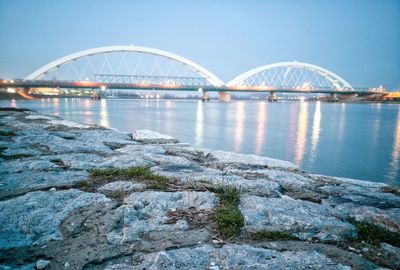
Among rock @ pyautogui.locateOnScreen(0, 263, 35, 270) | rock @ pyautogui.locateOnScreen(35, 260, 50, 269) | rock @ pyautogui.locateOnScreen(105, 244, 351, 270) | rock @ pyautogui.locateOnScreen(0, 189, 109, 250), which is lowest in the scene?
rock @ pyautogui.locateOnScreen(105, 244, 351, 270)

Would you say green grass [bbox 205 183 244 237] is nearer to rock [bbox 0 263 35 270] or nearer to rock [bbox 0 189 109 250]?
rock [bbox 0 189 109 250]

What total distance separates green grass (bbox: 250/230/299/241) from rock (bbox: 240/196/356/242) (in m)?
0.06

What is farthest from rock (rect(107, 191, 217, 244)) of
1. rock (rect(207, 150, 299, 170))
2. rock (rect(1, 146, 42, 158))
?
rock (rect(1, 146, 42, 158))

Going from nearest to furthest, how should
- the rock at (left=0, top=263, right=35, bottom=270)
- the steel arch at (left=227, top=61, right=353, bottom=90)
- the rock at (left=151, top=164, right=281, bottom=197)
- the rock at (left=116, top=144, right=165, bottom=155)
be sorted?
the rock at (left=0, top=263, right=35, bottom=270)
the rock at (left=151, top=164, right=281, bottom=197)
the rock at (left=116, top=144, right=165, bottom=155)
the steel arch at (left=227, top=61, right=353, bottom=90)

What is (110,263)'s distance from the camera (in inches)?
57.6

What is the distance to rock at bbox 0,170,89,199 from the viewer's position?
8.08 feet

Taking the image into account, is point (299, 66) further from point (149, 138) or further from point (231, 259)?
point (231, 259)

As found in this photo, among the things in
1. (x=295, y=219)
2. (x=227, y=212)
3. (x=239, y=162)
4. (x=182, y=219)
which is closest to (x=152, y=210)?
(x=182, y=219)

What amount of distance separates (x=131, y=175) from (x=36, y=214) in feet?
3.87

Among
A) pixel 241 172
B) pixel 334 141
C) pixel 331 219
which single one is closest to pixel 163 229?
pixel 331 219

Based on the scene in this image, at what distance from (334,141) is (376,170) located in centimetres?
563

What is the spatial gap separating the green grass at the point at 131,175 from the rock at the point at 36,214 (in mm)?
531

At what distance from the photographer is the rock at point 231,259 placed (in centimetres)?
147

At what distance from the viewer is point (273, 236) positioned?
5.98 ft
